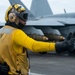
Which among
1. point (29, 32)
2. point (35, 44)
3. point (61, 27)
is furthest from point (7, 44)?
point (61, 27)

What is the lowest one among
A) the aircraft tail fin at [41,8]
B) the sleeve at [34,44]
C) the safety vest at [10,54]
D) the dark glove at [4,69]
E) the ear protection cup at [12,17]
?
the aircraft tail fin at [41,8]

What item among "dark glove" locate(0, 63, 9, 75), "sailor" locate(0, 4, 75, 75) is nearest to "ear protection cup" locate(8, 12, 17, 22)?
"sailor" locate(0, 4, 75, 75)

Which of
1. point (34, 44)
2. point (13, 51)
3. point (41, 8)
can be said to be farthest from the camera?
point (41, 8)

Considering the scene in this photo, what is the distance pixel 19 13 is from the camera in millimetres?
3834

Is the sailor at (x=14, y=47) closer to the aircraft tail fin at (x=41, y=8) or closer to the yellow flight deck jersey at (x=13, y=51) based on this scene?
the yellow flight deck jersey at (x=13, y=51)

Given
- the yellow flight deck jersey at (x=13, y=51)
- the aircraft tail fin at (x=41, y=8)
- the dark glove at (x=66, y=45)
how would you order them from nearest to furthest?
the dark glove at (x=66, y=45) < the yellow flight deck jersey at (x=13, y=51) < the aircraft tail fin at (x=41, y=8)

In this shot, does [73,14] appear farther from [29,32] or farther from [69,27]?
[29,32]

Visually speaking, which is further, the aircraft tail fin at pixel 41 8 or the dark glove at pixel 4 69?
the aircraft tail fin at pixel 41 8

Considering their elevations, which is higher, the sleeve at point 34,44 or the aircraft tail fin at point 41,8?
the sleeve at point 34,44

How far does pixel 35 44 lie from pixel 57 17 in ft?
67.3

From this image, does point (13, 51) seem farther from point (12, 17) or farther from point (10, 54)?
point (12, 17)

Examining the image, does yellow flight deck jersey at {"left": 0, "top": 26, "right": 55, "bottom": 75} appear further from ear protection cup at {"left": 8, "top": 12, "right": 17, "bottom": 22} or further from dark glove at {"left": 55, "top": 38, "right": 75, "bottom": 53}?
dark glove at {"left": 55, "top": 38, "right": 75, "bottom": 53}

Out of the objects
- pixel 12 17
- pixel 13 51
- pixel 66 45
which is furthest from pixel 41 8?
pixel 66 45

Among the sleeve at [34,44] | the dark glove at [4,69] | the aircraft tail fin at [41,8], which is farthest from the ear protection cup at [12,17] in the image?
the aircraft tail fin at [41,8]
